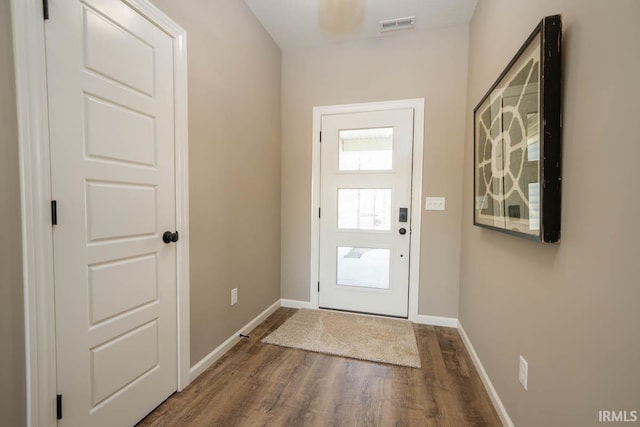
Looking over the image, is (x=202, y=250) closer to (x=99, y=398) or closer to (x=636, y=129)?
(x=99, y=398)

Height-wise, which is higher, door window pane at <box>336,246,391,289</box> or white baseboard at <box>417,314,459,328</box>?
door window pane at <box>336,246,391,289</box>

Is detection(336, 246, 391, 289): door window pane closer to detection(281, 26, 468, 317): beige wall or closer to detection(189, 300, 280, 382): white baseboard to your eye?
detection(281, 26, 468, 317): beige wall

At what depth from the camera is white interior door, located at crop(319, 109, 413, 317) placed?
2764 millimetres

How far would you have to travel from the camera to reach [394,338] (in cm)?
240

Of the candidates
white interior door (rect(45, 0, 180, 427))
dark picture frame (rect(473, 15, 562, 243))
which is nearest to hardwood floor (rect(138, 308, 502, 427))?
white interior door (rect(45, 0, 180, 427))

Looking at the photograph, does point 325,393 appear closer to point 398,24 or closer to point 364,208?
point 364,208

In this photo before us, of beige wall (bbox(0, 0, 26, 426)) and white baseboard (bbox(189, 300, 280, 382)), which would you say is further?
white baseboard (bbox(189, 300, 280, 382))

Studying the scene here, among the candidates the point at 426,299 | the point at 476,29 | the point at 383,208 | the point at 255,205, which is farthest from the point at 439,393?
the point at 476,29

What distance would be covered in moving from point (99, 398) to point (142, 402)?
275 millimetres

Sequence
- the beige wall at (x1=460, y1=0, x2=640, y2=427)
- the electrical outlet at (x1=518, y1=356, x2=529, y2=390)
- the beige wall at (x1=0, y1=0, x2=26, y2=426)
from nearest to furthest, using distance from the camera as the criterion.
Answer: the beige wall at (x1=460, y1=0, x2=640, y2=427) < the beige wall at (x1=0, y1=0, x2=26, y2=426) < the electrical outlet at (x1=518, y1=356, x2=529, y2=390)

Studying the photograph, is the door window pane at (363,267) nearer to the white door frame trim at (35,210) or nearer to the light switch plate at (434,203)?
the light switch plate at (434,203)

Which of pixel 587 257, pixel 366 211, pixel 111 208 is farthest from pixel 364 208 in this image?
pixel 111 208

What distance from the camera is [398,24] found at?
99.5 inches

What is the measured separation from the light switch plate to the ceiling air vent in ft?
5.41
